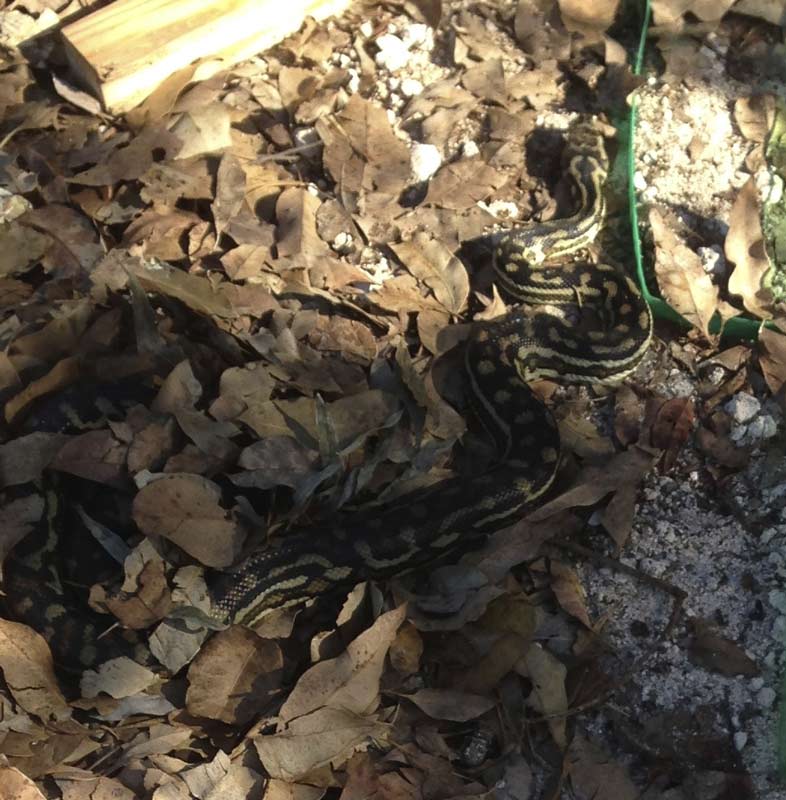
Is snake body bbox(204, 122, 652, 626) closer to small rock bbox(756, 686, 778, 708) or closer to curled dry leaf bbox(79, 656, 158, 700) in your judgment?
curled dry leaf bbox(79, 656, 158, 700)

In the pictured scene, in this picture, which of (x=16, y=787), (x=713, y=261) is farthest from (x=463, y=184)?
(x=16, y=787)

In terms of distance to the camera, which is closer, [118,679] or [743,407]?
[118,679]

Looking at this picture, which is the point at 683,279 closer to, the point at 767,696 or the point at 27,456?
the point at 767,696

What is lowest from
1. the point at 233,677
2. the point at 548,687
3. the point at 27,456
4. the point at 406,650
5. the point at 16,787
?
the point at 548,687

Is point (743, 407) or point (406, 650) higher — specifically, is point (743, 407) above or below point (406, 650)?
below

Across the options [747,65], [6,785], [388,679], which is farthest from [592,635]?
[747,65]
